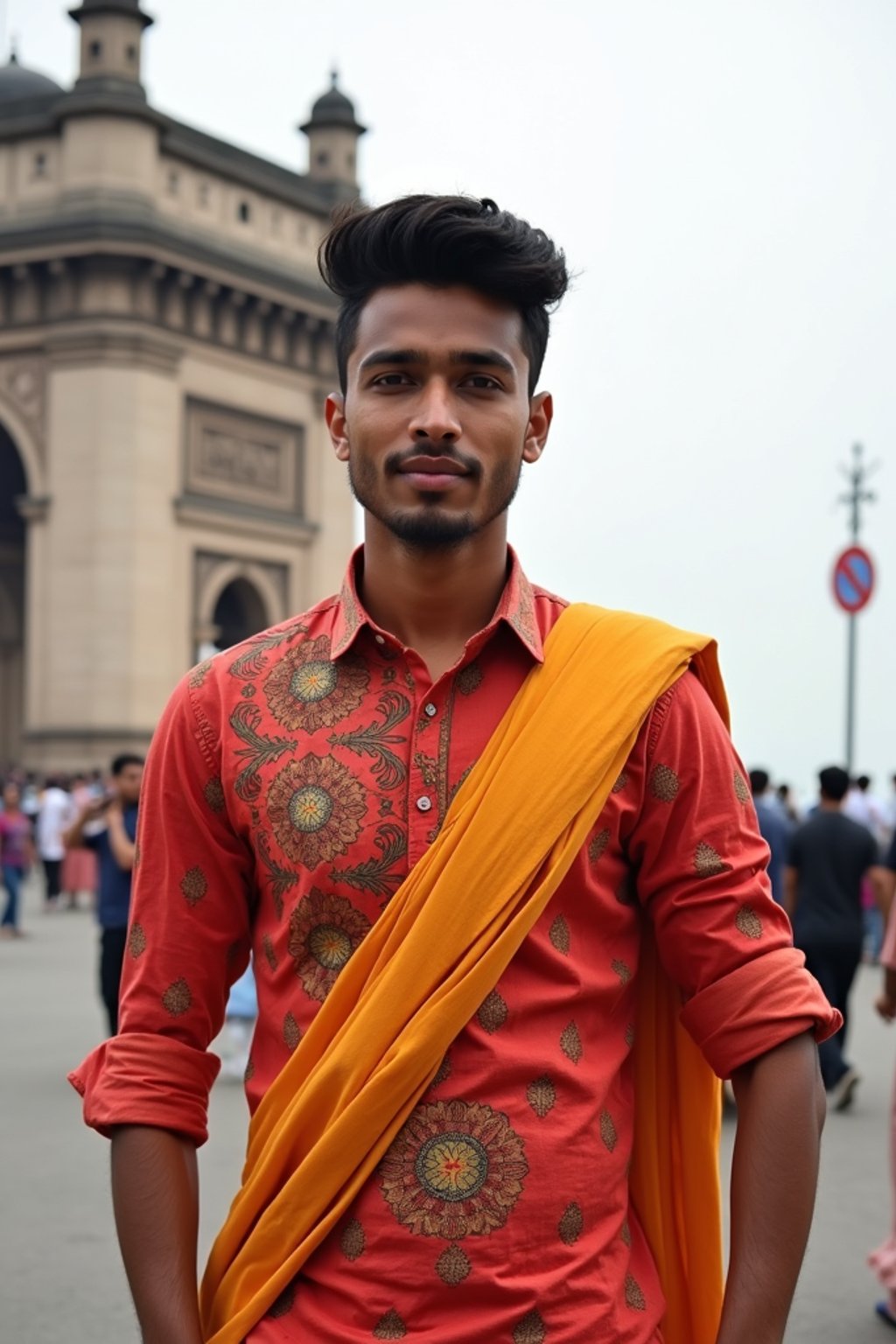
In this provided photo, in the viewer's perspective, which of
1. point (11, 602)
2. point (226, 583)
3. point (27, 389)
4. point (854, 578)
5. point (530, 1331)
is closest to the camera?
point (530, 1331)

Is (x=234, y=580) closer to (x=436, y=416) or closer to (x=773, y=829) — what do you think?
(x=773, y=829)

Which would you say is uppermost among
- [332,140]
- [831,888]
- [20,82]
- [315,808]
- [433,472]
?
[20,82]

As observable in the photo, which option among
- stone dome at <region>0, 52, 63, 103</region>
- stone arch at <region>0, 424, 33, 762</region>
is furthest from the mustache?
stone dome at <region>0, 52, 63, 103</region>

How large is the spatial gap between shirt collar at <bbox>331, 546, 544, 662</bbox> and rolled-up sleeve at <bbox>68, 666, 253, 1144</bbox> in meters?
0.19

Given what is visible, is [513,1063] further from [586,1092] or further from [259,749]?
[259,749]

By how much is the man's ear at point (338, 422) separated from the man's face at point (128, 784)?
7414 millimetres

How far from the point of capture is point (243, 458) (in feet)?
109

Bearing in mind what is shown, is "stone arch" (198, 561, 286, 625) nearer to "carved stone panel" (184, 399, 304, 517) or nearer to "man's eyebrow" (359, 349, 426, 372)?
"carved stone panel" (184, 399, 304, 517)

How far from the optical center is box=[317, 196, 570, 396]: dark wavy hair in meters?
2.38

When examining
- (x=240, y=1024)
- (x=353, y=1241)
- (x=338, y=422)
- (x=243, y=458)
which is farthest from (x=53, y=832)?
(x=353, y=1241)

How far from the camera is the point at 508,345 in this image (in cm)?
243

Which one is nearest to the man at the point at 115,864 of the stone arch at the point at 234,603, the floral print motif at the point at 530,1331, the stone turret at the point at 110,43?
the floral print motif at the point at 530,1331

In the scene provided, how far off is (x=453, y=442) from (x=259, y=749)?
44 centimetres

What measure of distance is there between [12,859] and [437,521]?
18876 millimetres
